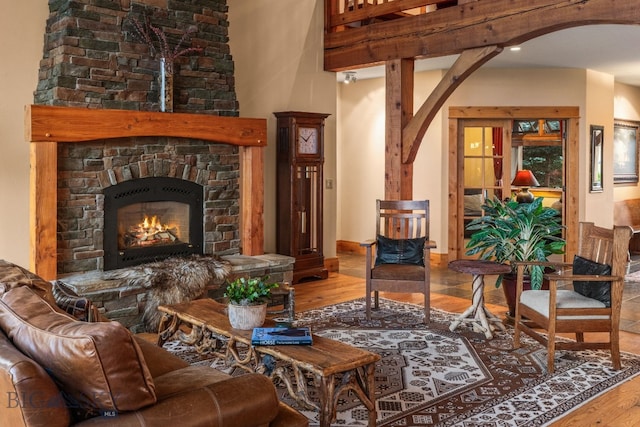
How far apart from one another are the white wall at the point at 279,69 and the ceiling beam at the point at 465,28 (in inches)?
11.3

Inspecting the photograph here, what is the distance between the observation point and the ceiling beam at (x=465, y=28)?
482cm

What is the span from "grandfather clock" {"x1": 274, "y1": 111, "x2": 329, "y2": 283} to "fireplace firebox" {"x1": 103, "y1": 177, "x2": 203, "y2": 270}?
1155 millimetres

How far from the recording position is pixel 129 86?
524 cm

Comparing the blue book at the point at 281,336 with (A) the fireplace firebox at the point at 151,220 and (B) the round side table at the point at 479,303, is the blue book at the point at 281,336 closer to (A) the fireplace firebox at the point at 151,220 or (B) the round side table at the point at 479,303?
(B) the round side table at the point at 479,303

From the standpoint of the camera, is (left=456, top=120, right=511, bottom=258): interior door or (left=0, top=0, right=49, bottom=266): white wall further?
(left=456, top=120, right=511, bottom=258): interior door

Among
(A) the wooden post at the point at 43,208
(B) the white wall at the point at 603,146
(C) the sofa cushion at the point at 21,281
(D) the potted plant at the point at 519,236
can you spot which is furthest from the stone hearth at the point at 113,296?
(B) the white wall at the point at 603,146

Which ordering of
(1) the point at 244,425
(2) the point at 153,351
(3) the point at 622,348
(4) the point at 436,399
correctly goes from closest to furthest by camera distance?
(1) the point at 244,425, (2) the point at 153,351, (4) the point at 436,399, (3) the point at 622,348

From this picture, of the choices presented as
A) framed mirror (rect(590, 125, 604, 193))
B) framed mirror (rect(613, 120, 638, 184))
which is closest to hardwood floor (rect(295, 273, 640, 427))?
framed mirror (rect(590, 125, 604, 193))

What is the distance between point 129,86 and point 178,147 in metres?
0.69

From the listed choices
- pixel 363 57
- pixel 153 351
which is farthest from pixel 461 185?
Result: pixel 153 351

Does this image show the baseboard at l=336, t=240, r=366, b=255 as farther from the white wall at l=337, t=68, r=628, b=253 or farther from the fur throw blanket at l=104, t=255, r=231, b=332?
the fur throw blanket at l=104, t=255, r=231, b=332

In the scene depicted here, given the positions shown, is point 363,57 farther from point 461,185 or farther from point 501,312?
point 501,312

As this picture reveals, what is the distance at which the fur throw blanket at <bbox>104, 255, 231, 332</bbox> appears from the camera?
4.78 m

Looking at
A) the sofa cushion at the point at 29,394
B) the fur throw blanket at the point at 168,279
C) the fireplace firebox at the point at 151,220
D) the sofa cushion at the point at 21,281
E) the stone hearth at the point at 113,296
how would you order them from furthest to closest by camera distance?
1. the fireplace firebox at the point at 151,220
2. the fur throw blanket at the point at 168,279
3. the stone hearth at the point at 113,296
4. the sofa cushion at the point at 21,281
5. the sofa cushion at the point at 29,394
